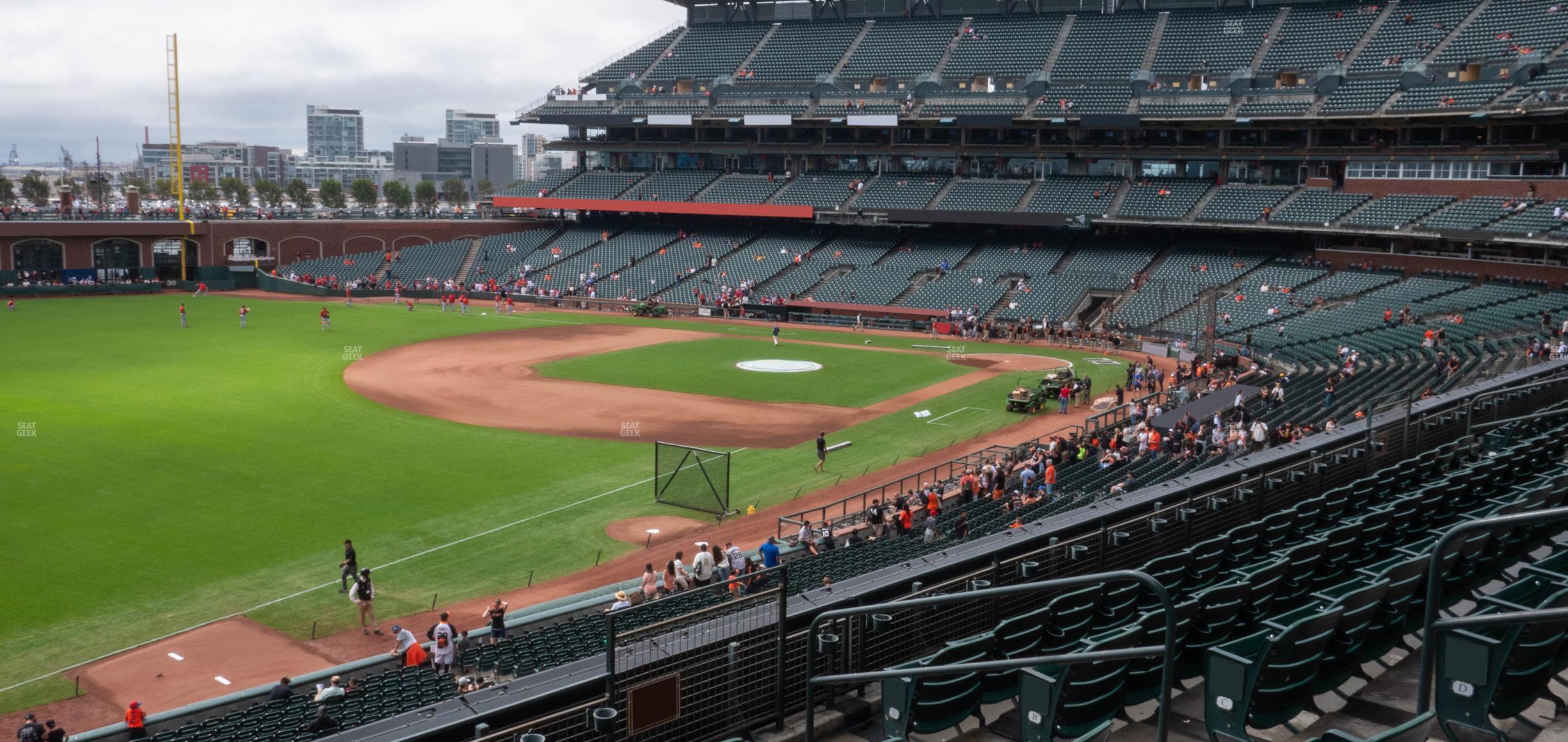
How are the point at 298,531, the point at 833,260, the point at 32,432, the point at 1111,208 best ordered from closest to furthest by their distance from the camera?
1. the point at 298,531
2. the point at 32,432
3. the point at 1111,208
4. the point at 833,260

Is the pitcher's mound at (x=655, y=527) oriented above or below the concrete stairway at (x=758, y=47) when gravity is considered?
below

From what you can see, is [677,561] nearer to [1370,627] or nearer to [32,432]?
[1370,627]

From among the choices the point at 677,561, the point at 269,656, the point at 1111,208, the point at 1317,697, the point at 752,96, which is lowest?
the point at 269,656

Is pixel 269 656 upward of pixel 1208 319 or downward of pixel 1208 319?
downward

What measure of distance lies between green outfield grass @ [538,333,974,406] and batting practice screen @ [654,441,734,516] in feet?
44.4

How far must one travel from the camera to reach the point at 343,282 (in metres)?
84.4

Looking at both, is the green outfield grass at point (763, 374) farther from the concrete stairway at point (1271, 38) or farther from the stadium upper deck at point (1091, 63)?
the concrete stairway at point (1271, 38)

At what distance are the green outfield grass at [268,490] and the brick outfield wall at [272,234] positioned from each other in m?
30.7

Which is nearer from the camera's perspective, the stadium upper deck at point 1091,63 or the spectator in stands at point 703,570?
the spectator in stands at point 703,570

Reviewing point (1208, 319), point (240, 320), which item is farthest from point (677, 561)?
point (240, 320)

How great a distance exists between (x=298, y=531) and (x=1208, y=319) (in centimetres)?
3844

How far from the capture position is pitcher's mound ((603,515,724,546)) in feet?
88.6

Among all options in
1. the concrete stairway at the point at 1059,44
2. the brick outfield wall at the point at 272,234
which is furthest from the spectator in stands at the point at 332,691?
the brick outfield wall at the point at 272,234

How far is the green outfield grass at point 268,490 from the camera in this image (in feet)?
72.8
